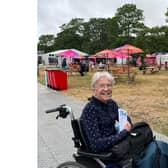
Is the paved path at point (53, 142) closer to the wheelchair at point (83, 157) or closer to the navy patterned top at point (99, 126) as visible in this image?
the wheelchair at point (83, 157)

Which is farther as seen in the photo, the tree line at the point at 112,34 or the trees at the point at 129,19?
the trees at the point at 129,19

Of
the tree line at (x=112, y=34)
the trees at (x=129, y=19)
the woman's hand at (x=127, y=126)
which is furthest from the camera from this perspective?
the trees at (x=129, y=19)

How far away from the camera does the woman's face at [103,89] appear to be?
10.8ft

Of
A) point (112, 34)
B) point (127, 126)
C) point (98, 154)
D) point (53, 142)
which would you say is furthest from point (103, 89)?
point (112, 34)

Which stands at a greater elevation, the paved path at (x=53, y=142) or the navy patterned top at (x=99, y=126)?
the navy patterned top at (x=99, y=126)

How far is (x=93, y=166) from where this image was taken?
10.4ft

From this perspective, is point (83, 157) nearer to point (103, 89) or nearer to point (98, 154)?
point (98, 154)

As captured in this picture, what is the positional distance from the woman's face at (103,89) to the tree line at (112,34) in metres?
45.6

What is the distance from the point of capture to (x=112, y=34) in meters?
72.9

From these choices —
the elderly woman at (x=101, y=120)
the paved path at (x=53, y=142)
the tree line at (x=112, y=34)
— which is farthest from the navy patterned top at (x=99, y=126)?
the tree line at (x=112, y=34)

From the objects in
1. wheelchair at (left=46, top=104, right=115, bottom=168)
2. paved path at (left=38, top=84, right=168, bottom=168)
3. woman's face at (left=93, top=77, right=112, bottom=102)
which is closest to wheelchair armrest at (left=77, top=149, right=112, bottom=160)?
wheelchair at (left=46, top=104, right=115, bottom=168)
